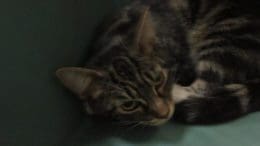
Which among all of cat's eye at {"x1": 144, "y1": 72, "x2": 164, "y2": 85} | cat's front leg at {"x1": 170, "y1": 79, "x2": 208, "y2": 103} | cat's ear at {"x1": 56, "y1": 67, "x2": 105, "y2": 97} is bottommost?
cat's front leg at {"x1": 170, "y1": 79, "x2": 208, "y2": 103}

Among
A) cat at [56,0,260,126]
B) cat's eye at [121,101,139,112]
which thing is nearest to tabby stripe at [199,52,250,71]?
cat at [56,0,260,126]

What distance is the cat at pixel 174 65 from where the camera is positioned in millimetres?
992

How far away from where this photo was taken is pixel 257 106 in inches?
41.9

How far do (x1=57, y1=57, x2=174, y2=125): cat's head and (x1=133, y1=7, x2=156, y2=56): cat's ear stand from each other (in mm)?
26

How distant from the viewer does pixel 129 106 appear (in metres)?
1.00

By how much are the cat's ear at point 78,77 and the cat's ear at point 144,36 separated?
0.11 metres

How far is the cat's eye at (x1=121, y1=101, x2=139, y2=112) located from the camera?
1.00m

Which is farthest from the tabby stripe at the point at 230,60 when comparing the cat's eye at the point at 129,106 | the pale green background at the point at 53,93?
the cat's eye at the point at 129,106

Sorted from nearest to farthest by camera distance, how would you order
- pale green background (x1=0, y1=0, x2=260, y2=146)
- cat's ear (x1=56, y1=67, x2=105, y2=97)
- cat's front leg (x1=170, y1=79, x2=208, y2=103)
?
pale green background (x1=0, y1=0, x2=260, y2=146) → cat's ear (x1=56, y1=67, x2=105, y2=97) → cat's front leg (x1=170, y1=79, x2=208, y2=103)

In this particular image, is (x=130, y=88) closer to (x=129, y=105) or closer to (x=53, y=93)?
(x=129, y=105)

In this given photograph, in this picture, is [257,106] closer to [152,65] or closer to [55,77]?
[152,65]

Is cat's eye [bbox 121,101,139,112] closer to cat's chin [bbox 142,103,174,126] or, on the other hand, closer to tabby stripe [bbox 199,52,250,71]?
cat's chin [bbox 142,103,174,126]

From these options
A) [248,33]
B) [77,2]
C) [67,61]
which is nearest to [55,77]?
[67,61]

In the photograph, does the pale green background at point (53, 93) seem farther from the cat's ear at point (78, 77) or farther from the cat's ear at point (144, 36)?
the cat's ear at point (144, 36)
